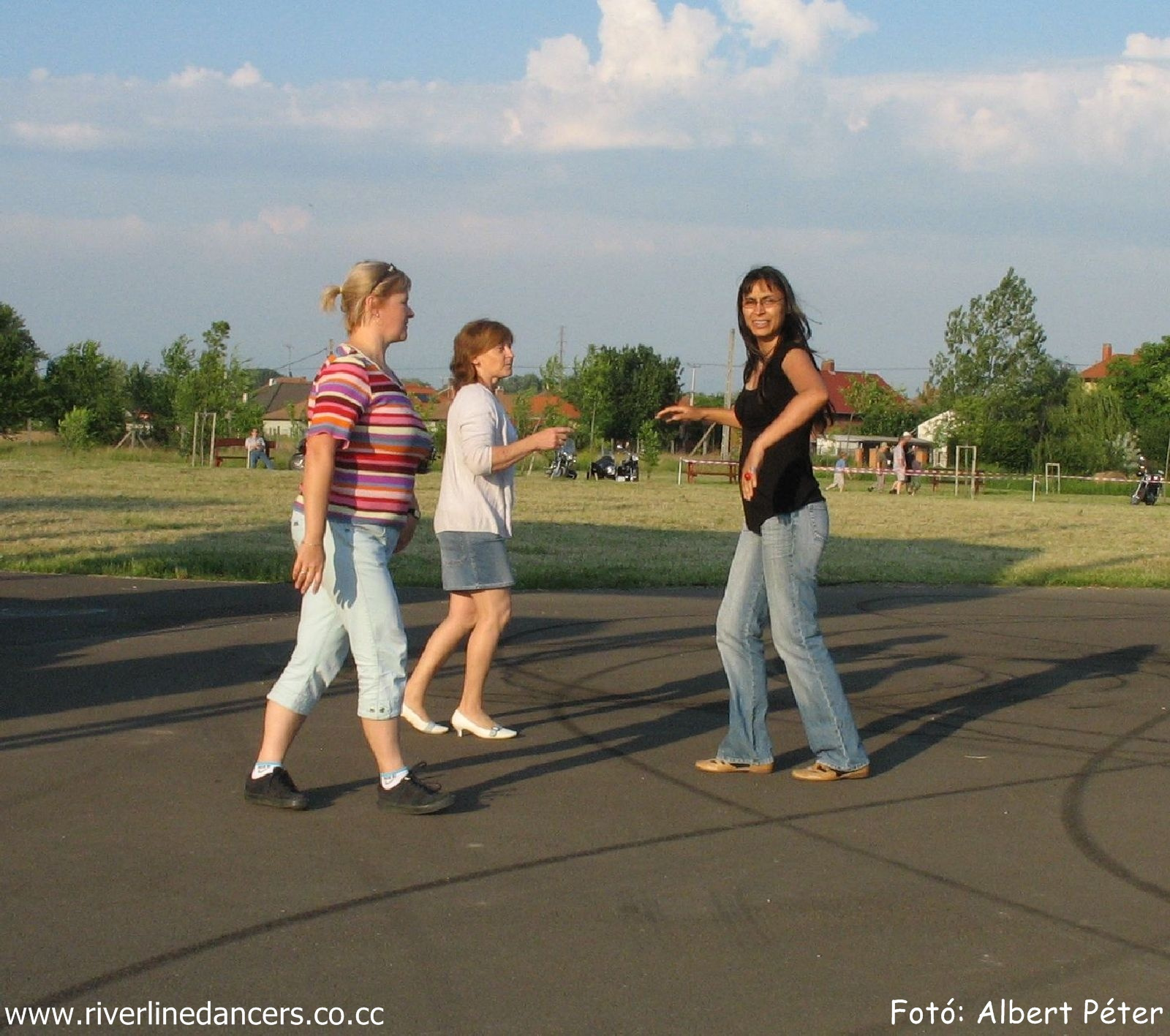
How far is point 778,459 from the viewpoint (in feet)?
20.3

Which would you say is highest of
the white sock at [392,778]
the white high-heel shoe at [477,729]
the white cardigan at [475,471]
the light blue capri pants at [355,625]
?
the white cardigan at [475,471]

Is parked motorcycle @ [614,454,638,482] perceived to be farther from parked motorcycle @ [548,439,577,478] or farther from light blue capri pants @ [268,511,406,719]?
light blue capri pants @ [268,511,406,719]

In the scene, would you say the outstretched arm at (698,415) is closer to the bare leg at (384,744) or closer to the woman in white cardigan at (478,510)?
the woman in white cardigan at (478,510)

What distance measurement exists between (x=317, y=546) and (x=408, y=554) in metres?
12.9

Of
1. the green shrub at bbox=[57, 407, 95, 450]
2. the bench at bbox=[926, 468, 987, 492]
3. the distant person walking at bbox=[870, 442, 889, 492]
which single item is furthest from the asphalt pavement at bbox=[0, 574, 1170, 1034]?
the green shrub at bbox=[57, 407, 95, 450]

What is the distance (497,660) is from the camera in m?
9.46

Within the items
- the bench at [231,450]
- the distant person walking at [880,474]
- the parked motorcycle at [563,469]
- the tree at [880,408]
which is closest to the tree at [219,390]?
the bench at [231,450]

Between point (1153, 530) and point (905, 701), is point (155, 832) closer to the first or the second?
point (905, 701)

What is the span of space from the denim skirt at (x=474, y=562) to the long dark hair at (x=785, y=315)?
57.4 inches

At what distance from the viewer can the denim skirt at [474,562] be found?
23.0 ft

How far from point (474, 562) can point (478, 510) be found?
0.24 metres

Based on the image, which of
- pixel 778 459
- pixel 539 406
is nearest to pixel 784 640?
pixel 778 459

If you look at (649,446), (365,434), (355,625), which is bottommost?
(355,625)

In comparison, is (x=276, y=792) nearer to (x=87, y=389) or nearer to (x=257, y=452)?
(x=257, y=452)
